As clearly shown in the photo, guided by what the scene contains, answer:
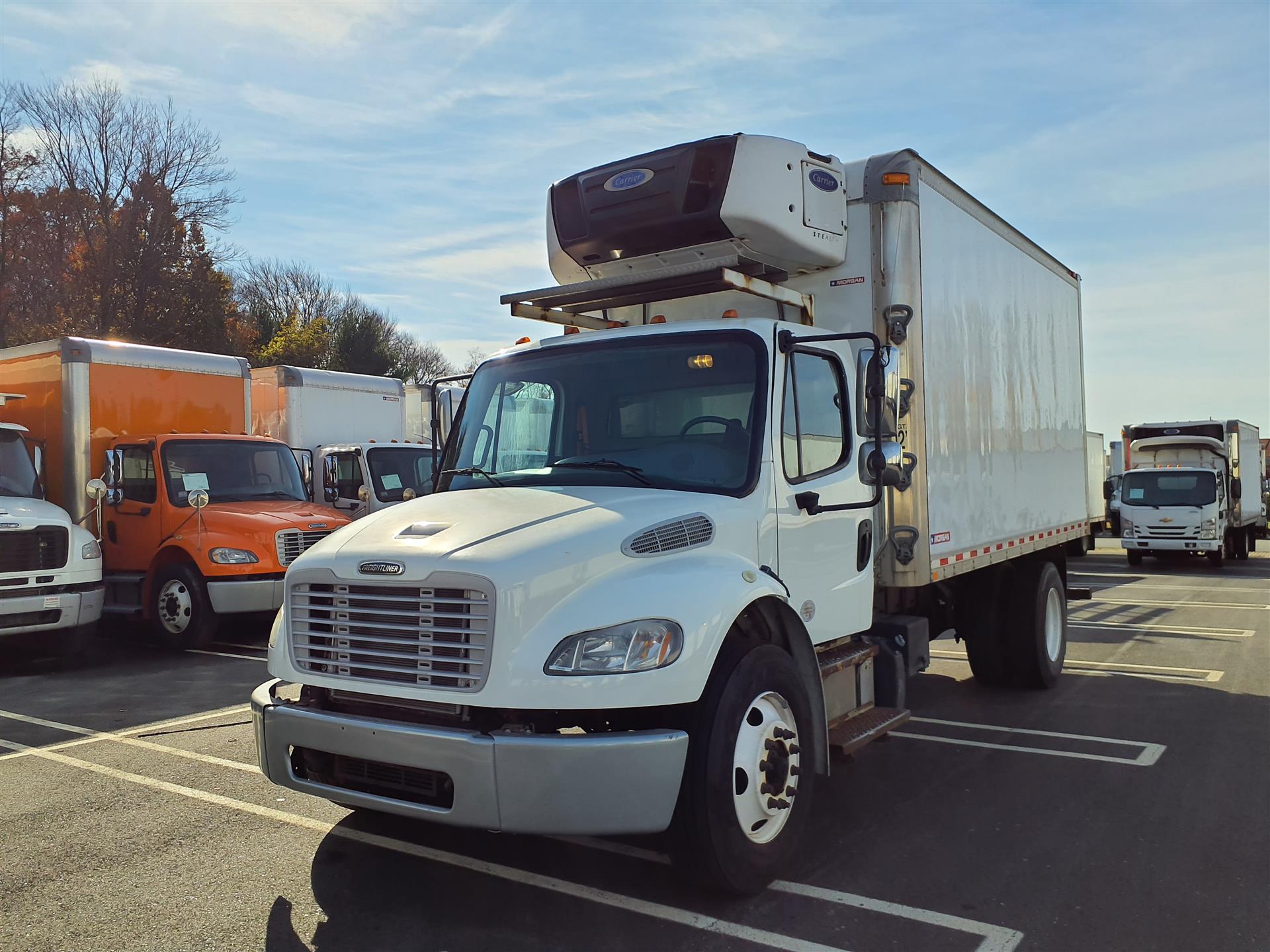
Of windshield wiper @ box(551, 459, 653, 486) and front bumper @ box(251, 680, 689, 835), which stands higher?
windshield wiper @ box(551, 459, 653, 486)

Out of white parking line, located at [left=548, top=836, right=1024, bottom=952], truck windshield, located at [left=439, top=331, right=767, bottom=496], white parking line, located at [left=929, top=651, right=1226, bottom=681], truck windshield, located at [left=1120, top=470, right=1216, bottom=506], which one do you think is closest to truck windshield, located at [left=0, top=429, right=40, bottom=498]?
truck windshield, located at [left=439, top=331, right=767, bottom=496]

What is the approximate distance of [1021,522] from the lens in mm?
8195

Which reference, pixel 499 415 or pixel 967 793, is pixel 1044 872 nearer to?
pixel 967 793

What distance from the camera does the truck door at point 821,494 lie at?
4.96 meters

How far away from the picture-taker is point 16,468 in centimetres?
1095

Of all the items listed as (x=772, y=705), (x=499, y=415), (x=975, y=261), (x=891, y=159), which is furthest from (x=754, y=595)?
(x=975, y=261)

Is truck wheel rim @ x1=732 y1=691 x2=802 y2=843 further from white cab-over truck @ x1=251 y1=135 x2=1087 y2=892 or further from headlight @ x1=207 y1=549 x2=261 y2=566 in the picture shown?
headlight @ x1=207 y1=549 x2=261 y2=566

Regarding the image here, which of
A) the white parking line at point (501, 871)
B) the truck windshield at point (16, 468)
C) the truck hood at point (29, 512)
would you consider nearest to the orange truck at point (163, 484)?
the truck hood at point (29, 512)

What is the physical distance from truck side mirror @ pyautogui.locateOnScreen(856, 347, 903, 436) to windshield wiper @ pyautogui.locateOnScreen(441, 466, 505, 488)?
74.8 inches

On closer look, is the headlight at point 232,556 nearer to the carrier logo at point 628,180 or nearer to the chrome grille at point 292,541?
the chrome grille at point 292,541

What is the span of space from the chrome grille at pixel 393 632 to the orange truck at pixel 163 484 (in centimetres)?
719

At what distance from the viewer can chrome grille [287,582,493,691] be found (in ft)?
12.8

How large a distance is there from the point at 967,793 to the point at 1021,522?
9.64ft

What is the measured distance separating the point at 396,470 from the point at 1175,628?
1098cm
